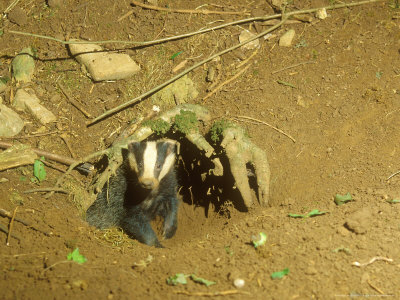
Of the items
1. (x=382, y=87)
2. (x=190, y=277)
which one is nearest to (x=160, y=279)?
(x=190, y=277)

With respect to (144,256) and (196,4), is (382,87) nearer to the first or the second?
(196,4)

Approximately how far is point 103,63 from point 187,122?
1121mm

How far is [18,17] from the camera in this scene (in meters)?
3.93

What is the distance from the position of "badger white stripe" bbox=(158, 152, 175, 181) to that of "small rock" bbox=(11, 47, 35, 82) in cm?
169

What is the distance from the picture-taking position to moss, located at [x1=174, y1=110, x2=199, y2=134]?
3471 millimetres

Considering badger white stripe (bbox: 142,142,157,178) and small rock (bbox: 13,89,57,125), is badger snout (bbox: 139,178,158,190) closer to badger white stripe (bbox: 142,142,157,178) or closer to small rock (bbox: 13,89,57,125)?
badger white stripe (bbox: 142,142,157,178)

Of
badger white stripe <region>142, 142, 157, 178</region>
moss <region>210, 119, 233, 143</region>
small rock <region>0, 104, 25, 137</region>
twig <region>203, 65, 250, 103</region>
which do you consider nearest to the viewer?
moss <region>210, 119, 233, 143</region>

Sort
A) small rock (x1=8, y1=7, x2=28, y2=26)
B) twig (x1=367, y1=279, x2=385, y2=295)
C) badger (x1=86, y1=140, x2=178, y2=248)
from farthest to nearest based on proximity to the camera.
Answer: badger (x1=86, y1=140, x2=178, y2=248), small rock (x1=8, y1=7, x2=28, y2=26), twig (x1=367, y1=279, x2=385, y2=295)

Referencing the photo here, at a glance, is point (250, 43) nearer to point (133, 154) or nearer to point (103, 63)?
point (103, 63)

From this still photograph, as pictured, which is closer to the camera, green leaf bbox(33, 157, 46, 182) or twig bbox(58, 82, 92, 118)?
green leaf bbox(33, 157, 46, 182)

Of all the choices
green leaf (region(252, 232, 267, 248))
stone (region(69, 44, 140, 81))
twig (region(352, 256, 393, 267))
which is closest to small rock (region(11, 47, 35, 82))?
stone (region(69, 44, 140, 81))

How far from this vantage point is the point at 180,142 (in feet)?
13.9

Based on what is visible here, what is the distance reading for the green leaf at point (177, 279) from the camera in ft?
7.30

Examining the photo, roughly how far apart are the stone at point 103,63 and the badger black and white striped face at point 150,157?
767 mm
